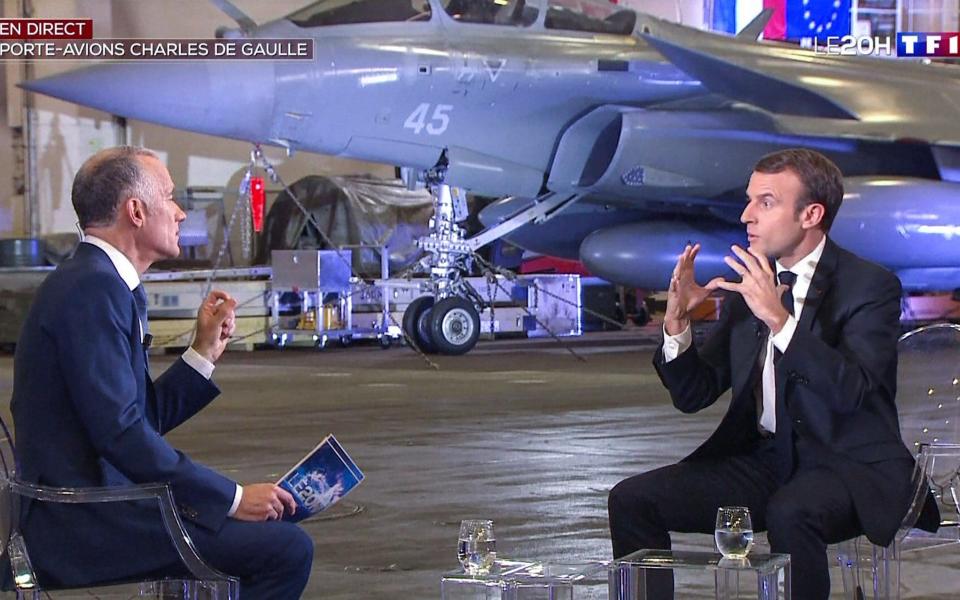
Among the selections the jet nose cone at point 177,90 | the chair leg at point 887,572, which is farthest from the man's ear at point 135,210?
the jet nose cone at point 177,90

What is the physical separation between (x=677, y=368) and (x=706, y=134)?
10500mm

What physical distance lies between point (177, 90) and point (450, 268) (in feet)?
11.7

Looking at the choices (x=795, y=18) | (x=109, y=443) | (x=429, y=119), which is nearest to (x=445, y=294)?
(x=429, y=119)

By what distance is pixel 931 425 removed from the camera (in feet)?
12.3

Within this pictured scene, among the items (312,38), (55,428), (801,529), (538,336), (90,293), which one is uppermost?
(312,38)

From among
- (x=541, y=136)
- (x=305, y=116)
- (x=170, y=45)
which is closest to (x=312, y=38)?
(x=305, y=116)

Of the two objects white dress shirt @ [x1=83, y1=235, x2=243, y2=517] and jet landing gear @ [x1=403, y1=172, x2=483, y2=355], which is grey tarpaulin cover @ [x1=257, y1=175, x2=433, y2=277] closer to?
jet landing gear @ [x1=403, y1=172, x2=483, y2=355]

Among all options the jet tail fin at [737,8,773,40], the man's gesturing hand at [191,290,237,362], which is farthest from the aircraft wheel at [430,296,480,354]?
the man's gesturing hand at [191,290,237,362]

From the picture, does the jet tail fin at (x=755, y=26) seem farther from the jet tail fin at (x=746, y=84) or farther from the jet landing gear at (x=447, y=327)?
the jet landing gear at (x=447, y=327)

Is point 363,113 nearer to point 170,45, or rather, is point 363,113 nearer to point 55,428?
point 170,45

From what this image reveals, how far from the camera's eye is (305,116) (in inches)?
504

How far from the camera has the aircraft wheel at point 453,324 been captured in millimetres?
14508

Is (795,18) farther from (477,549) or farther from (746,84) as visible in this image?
(477,549)

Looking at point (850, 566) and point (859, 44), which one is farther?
point (859, 44)
